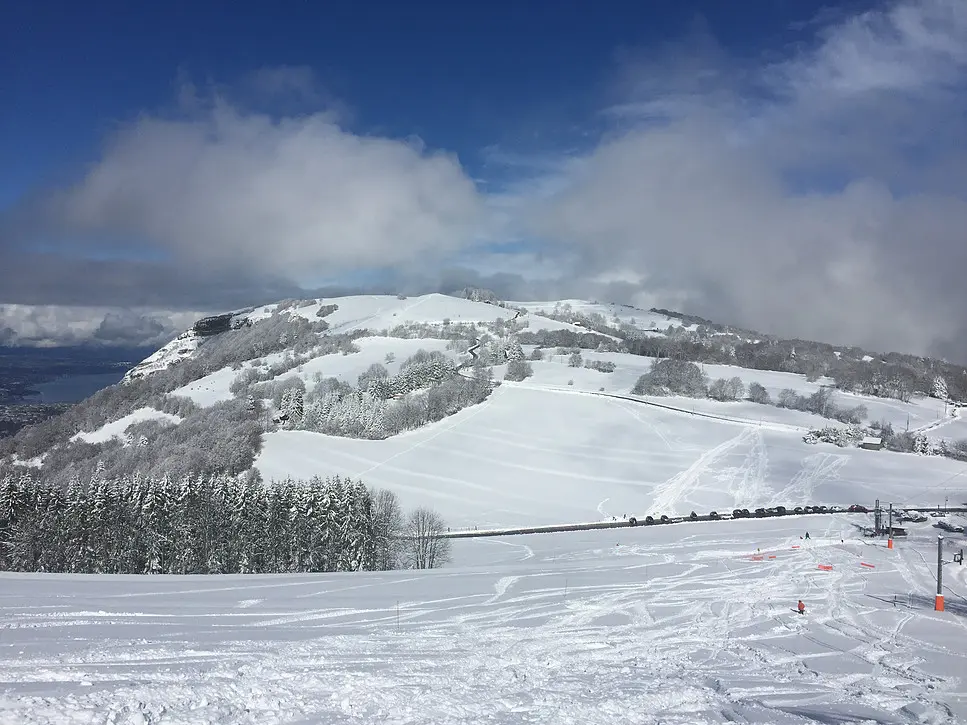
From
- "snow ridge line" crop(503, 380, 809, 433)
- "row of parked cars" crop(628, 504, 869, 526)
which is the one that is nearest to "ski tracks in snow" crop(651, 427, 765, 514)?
"row of parked cars" crop(628, 504, 869, 526)

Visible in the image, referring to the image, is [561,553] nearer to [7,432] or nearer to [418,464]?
[418,464]

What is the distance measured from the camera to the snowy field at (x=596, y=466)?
7700 centimetres

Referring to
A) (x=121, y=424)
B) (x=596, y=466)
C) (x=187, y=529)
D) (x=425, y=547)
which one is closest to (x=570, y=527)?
(x=425, y=547)

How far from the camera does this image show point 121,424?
466 feet

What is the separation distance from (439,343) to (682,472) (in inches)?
4318

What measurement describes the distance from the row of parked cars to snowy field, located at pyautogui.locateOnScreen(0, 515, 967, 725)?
26.5 m

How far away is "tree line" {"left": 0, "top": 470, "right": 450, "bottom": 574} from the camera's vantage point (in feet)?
144

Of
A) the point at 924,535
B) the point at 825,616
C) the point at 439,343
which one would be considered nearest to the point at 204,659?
the point at 825,616

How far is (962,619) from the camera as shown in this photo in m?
28.2

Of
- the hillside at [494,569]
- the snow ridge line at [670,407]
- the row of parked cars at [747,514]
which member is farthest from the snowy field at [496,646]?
the snow ridge line at [670,407]

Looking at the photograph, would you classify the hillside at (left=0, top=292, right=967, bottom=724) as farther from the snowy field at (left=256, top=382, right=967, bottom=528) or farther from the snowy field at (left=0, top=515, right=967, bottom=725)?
the snowy field at (left=256, top=382, right=967, bottom=528)

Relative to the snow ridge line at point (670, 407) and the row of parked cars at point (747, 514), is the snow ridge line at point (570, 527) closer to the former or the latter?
the row of parked cars at point (747, 514)

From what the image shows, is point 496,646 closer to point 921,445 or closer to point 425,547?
point 425,547

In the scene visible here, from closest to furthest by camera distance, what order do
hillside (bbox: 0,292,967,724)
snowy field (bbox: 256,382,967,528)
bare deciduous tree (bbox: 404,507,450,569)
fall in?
1. hillside (bbox: 0,292,967,724)
2. bare deciduous tree (bbox: 404,507,450,569)
3. snowy field (bbox: 256,382,967,528)
